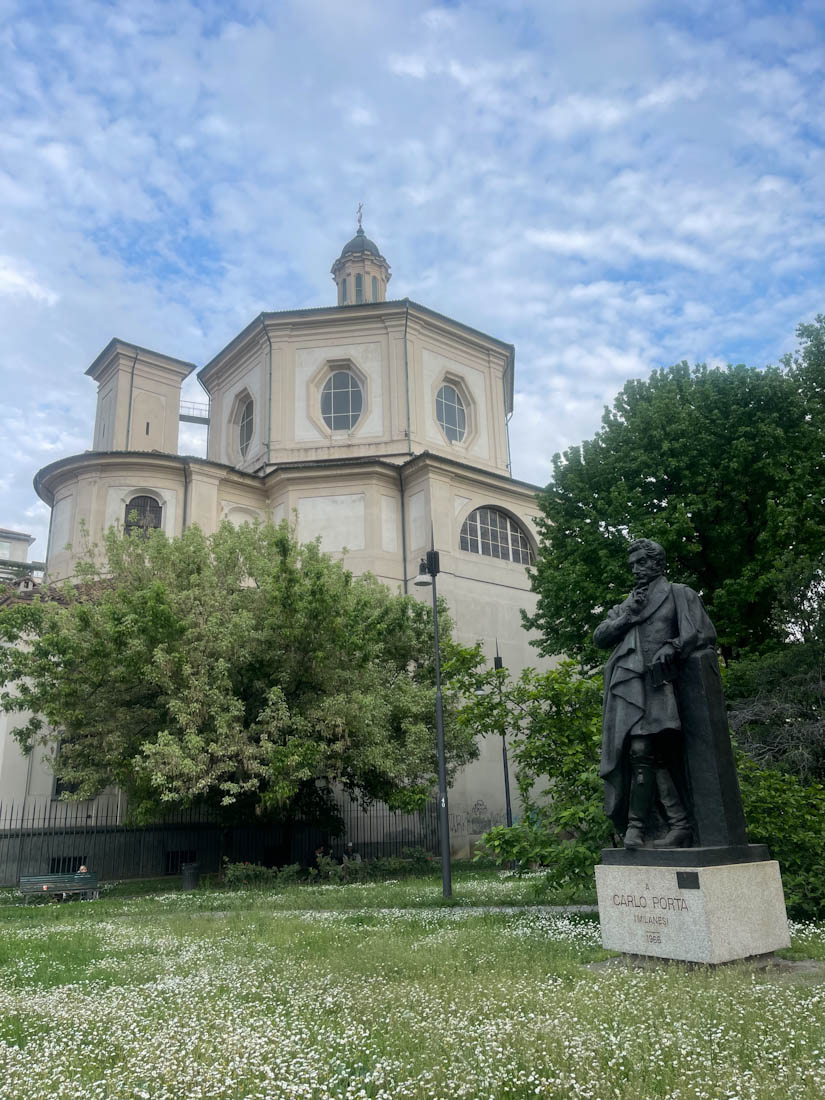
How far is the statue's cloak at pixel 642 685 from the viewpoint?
720 centimetres

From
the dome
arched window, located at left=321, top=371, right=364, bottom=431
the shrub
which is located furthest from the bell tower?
the shrub

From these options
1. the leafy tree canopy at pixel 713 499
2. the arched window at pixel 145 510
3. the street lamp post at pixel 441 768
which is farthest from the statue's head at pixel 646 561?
the arched window at pixel 145 510

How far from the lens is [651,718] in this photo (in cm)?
719

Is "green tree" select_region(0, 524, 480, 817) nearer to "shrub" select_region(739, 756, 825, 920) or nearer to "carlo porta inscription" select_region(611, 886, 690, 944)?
"shrub" select_region(739, 756, 825, 920)

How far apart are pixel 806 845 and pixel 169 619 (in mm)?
12559

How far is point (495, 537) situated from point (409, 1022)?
1098 inches

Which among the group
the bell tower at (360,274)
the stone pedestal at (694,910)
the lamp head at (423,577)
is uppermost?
the bell tower at (360,274)

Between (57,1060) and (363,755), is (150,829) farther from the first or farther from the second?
(57,1060)

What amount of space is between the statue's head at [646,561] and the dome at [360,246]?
36.7m

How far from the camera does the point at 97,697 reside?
1909 centimetres

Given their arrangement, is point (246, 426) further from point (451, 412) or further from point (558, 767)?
point (558, 767)

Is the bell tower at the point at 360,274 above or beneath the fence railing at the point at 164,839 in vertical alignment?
above

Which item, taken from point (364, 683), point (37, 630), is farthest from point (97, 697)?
point (364, 683)

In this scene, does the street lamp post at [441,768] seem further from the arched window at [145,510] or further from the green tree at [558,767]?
the arched window at [145,510]
